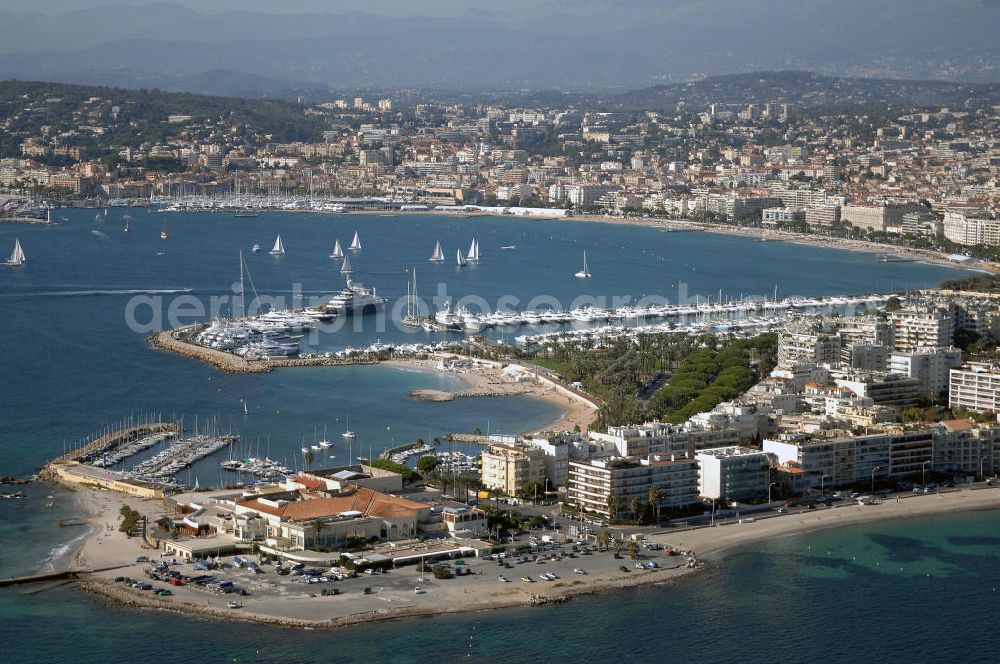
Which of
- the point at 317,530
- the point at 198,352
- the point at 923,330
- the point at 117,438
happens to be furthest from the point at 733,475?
the point at 198,352

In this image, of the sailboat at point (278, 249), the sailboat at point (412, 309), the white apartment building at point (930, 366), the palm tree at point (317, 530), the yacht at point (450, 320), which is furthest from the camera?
the sailboat at point (278, 249)

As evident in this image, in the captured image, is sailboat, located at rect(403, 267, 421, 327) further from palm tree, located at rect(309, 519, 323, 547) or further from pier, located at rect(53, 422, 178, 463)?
palm tree, located at rect(309, 519, 323, 547)

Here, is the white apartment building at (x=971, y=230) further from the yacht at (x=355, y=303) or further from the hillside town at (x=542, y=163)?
the yacht at (x=355, y=303)

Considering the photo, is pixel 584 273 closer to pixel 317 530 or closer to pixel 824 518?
pixel 824 518

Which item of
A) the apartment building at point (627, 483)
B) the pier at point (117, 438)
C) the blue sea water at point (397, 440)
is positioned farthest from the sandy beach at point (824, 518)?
the pier at point (117, 438)

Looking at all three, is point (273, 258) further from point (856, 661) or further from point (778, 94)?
point (778, 94)

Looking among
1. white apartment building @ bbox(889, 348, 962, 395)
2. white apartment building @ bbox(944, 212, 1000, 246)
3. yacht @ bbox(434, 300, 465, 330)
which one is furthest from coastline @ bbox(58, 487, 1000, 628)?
white apartment building @ bbox(944, 212, 1000, 246)
